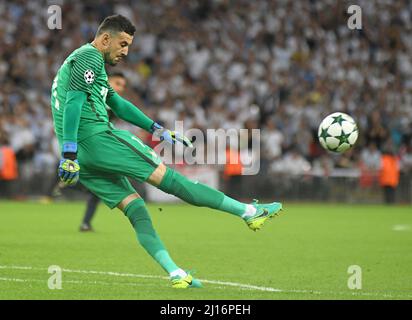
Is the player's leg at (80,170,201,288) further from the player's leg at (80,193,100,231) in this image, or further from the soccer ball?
the player's leg at (80,193,100,231)

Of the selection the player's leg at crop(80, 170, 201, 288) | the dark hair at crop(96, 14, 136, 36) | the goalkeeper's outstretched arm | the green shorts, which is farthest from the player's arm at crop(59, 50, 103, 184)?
the goalkeeper's outstretched arm

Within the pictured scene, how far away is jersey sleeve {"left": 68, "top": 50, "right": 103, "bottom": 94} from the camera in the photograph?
25.3 feet

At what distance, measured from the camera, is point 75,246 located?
482 inches

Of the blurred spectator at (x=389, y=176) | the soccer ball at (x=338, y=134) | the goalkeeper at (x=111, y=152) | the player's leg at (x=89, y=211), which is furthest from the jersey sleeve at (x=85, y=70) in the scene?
the blurred spectator at (x=389, y=176)

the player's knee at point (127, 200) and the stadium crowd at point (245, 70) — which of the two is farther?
the stadium crowd at point (245, 70)

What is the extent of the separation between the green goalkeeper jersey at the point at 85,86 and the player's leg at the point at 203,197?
62 cm

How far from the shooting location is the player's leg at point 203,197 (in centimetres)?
799

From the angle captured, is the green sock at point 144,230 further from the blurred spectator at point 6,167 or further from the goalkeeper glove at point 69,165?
the blurred spectator at point 6,167

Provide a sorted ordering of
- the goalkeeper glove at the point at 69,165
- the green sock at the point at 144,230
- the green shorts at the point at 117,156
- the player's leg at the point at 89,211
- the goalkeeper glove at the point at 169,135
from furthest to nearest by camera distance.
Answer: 1. the player's leg at the point at 89,211
2. the goalkeeper glove at the point at 169,135
3. the green sock at the point at 144,230
4. the green shorts at the point at 117,156
5. the goalkeeper glove at the point at 69,165

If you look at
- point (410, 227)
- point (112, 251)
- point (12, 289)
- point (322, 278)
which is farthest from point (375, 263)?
point (410, 227)

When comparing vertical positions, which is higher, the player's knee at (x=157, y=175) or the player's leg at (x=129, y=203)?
the player's knee at (x=157, y=175)

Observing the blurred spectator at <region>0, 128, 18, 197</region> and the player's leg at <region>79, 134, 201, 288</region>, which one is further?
the blurred spectator at <region>0, 128, 18, 197</region>

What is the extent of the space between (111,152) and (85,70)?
707 mm

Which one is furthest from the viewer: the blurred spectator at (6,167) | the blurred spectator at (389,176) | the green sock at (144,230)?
the blurred spectator at (389,176)
